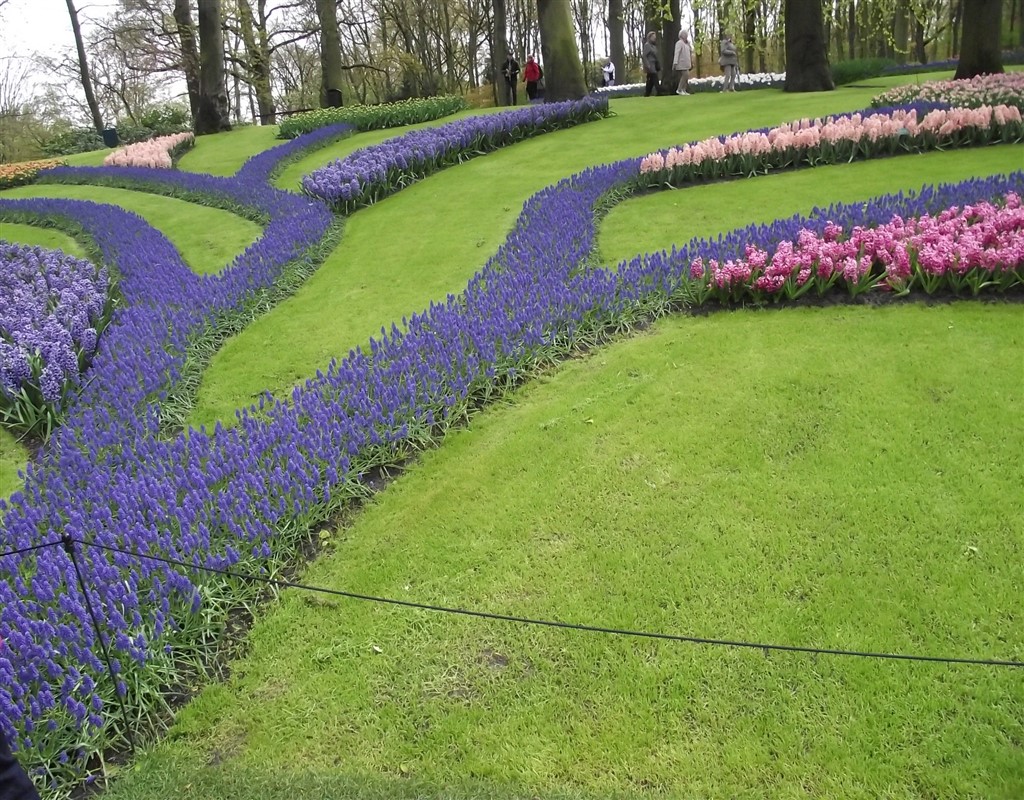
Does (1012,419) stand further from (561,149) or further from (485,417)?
(561,149)

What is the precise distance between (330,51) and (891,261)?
66.5 feet

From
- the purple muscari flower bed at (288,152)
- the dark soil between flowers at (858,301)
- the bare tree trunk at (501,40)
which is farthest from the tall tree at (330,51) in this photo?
the dark soil between flowers at (858,301)

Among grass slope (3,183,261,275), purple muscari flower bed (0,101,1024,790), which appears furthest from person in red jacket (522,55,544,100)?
purple muscari flower bed (0,101,1024,790)

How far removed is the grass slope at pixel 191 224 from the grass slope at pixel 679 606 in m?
6.94

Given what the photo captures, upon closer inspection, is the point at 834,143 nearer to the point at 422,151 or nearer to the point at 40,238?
the point at 422,151

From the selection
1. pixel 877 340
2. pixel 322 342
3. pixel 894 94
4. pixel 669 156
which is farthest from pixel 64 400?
pixel 894 94

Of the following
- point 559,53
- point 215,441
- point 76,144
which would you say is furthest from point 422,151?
point 76,144

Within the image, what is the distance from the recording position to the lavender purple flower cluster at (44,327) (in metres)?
6.21

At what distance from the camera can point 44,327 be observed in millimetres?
7113

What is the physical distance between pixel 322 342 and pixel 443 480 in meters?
2.89

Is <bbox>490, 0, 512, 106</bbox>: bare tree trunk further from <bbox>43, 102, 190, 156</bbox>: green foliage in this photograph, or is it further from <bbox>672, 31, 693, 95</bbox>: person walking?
<bbox>43, 102, 190, 156</bbox>: green foliage

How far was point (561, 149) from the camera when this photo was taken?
547 inches

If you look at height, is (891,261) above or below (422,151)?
below

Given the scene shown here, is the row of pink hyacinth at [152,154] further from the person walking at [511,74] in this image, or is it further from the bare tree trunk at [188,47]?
the person walking at [511,74]
